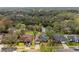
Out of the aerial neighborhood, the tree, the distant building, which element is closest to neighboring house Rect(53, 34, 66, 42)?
the aerial neighborhood

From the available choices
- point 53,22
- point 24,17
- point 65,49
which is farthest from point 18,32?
point 65,49

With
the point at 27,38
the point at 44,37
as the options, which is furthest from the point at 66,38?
the point at 27,38

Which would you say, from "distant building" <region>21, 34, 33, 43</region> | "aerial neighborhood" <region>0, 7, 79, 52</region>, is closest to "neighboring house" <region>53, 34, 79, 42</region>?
"aerial neighborhood" <region>0, 7, 79, 52</region>

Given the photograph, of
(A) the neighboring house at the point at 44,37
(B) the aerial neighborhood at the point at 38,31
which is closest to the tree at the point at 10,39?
(B) the aerial neighborhood at the point at 38,31

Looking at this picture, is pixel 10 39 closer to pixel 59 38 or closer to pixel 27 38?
pixel 27 38

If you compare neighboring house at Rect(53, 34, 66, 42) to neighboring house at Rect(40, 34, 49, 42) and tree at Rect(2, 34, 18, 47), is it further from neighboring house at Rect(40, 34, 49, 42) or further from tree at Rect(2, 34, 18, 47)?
tree at Rect(2, 34, 18, 47)

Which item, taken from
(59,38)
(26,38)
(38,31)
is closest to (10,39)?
(26,38)

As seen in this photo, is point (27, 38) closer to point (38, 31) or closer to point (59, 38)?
A: point (38, 31)

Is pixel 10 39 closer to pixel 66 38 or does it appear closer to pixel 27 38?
pixel 27 38

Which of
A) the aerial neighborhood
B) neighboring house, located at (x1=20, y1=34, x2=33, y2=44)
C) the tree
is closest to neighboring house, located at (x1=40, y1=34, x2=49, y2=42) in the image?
the aerial neighborhood

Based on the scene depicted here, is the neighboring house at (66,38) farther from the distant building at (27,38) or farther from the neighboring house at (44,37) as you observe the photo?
the distant building at (27,38)

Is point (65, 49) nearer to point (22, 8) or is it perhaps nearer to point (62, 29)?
point (62, 29)
